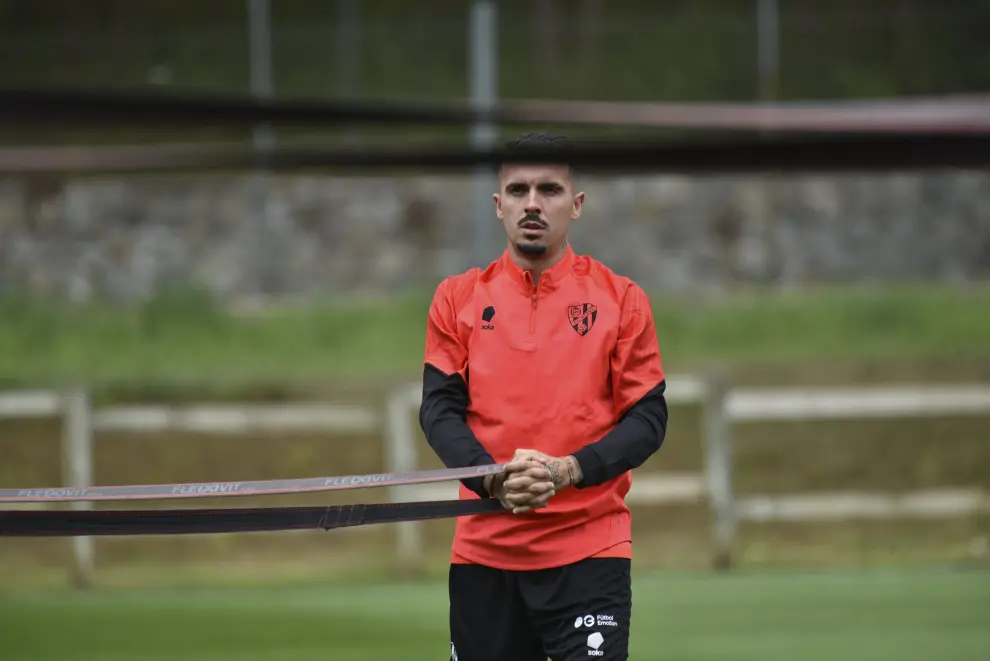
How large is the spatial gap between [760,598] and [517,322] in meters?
4.99

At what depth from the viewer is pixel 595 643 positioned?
3.37 metres

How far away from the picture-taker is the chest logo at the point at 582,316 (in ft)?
11.3

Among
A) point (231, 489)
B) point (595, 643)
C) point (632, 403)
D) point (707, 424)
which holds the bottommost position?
point (707, 424)

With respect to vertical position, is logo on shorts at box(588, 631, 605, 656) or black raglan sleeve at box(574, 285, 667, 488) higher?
black raglan sleeve at box(574, 285, 667, 488)

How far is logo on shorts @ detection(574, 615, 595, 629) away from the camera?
3387 mm

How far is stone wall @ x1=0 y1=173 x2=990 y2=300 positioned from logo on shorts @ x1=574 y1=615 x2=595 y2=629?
517 inches

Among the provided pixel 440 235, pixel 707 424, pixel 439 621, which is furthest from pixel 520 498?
pixel 440 235

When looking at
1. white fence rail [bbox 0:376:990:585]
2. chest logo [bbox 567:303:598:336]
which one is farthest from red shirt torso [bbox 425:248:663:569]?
white fence rail [bbox 0:376:990:585]

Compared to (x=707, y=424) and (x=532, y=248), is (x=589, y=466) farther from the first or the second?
(x=707, y=424)

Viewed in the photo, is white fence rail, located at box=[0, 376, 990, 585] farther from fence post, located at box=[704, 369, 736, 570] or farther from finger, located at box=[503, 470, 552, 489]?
finger, located at box=[503, 470, 552, 489]

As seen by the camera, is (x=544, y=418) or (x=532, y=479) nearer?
(x=532, y=479)

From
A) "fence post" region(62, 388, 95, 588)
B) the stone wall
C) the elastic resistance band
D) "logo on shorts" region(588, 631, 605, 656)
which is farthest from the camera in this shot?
the stone wall

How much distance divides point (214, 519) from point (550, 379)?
2.62 ft

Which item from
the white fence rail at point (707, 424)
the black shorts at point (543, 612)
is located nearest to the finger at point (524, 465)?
the black shorts at point (543, 612)
